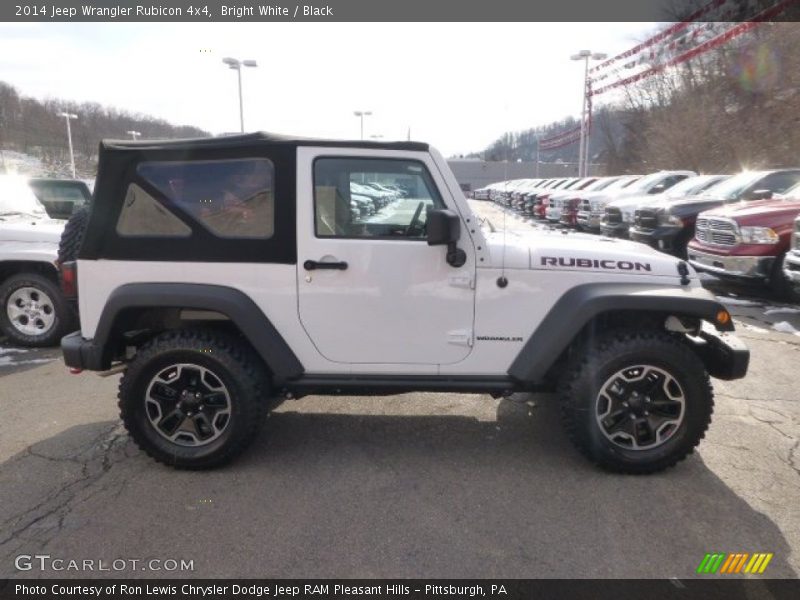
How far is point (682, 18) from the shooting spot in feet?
95.9

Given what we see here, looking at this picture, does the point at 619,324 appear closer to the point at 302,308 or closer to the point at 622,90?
the point at 302,308

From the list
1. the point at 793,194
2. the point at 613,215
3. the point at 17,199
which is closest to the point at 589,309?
the point at 793,194

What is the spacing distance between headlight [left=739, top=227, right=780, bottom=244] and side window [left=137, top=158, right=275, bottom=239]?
676 centimetres

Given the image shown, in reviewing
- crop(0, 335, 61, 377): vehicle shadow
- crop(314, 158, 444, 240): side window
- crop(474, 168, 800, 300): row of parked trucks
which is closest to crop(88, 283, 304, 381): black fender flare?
crop(314, 158, 444, 240): side window

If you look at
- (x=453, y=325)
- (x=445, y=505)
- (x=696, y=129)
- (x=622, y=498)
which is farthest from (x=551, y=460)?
(x=696, y=129)

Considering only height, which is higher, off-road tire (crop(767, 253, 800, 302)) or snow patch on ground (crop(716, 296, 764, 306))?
off-road tire (crop(767, 253, 800, 302))

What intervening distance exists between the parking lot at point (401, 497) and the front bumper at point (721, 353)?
560 mm

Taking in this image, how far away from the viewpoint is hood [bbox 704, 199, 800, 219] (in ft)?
23.6

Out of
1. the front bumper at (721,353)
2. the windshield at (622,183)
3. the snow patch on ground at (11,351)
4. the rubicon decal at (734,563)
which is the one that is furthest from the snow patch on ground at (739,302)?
the windshield at (622,183)

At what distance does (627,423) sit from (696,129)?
2868cm

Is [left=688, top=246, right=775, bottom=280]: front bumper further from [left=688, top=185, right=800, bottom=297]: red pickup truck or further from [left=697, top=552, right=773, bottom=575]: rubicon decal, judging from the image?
[left=697, top=552, right=773, bottom=575]: rubicon decal

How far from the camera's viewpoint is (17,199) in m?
7.17

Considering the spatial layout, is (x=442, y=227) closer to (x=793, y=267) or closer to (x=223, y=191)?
(x=223, y=191)
